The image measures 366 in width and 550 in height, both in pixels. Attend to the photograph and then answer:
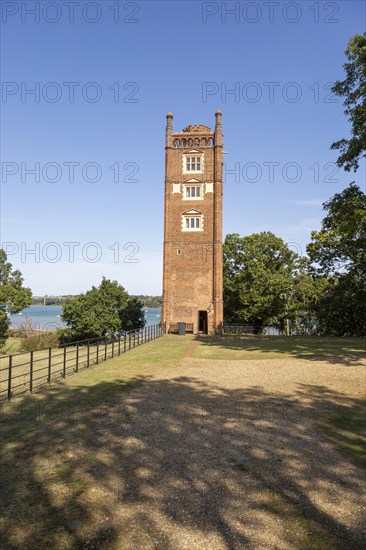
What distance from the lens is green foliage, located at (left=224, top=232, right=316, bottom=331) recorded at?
40000mm

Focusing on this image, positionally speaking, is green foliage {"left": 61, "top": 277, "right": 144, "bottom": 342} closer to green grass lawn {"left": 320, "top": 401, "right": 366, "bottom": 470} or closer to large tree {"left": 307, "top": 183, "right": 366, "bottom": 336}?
large tree {"left": 307, "top": 183, "right": 366, "bottom": 336}

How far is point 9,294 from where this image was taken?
37.5m

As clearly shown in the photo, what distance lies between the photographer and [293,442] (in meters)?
6.67

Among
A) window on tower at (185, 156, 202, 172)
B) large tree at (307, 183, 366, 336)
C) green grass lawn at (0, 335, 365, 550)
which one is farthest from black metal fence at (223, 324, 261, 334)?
green grass lawn at (0, 335, 365, 550)

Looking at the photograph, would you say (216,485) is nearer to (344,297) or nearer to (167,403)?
(167,403)

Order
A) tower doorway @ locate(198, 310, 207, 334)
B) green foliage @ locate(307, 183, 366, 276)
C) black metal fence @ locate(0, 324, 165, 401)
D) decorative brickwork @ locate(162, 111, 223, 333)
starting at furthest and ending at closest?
tower doorway @ locate(198, 310, 207, 334) → decorative brickwork @ locate(162, 111, 223, 333) → green foliage @ locate(307, 183, 366, 276) → black metal fence @ locate(0, 324, 165, 401)

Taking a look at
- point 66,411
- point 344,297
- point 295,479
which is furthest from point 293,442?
point 344,297

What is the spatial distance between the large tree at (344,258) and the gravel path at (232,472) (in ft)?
26.8

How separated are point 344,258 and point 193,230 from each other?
46.0 ft

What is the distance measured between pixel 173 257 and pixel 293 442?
2796 centimetres

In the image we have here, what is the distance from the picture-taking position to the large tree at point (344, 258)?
15625 mm

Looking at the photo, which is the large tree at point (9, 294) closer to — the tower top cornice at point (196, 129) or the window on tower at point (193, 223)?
the window on tower at point (193, 223)

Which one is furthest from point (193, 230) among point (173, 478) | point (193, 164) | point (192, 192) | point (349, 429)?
point (173, 478)

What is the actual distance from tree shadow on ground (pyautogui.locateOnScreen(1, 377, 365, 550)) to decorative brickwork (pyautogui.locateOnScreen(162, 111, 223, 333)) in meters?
24.4
